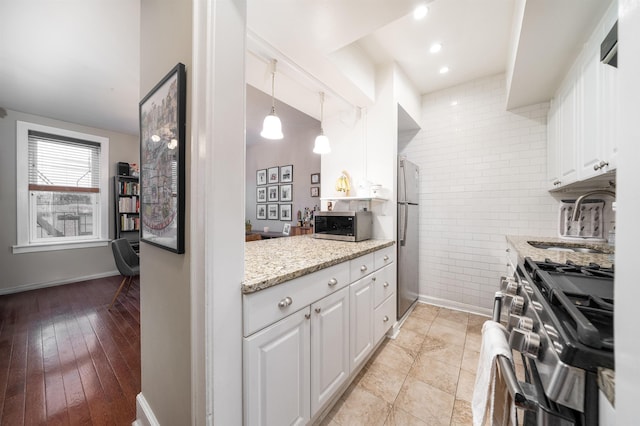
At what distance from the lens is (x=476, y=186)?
271 centimetres

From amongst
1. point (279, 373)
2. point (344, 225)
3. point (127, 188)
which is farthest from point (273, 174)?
point (279, 373)

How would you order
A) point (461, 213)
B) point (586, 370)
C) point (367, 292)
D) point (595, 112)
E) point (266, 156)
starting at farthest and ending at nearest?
point (266, 156), point (461, 213), point (367, 292), point (595, 112), point (586, 370)

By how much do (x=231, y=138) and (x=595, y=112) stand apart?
6.49 ft

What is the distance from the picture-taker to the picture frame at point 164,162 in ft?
3.16

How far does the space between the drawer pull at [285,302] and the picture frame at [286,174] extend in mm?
Result: 3632

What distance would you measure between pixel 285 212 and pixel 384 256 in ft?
9.57

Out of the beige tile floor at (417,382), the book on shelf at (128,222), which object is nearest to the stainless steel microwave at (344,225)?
the beige tile floor at (417,382)

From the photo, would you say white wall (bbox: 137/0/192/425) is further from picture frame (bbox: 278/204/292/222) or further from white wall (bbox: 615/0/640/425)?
picture frame (bbox: 278/204/292/222)

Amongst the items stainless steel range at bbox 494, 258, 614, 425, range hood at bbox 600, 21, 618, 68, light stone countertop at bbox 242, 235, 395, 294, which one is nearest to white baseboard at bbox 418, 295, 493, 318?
light stone countertop at bbox 242, 235, 395, 294

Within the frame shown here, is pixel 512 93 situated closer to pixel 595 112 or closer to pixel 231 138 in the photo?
pixel 595 112

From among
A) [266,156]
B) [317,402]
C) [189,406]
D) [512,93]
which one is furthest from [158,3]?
[266,156]

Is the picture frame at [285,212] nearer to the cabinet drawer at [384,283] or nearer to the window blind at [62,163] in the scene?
the cabinet drawer at [384,283]

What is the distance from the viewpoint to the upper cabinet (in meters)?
1.18

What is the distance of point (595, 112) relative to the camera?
133cm
